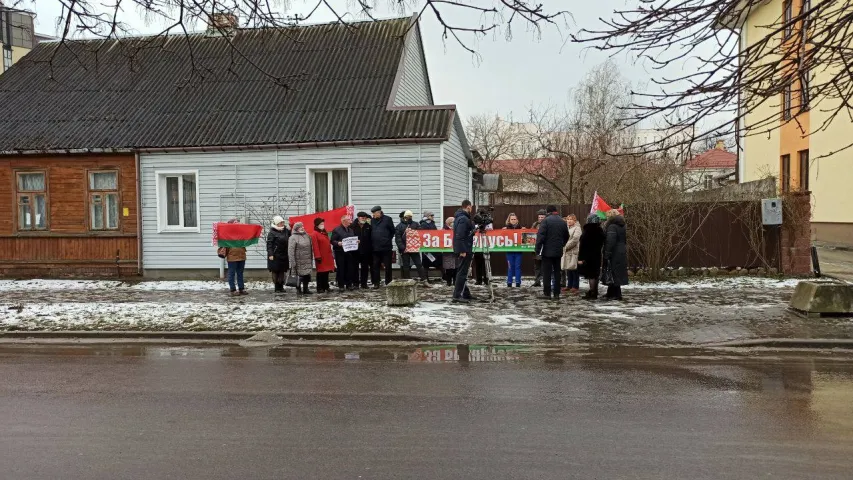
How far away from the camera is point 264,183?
55.9 ft

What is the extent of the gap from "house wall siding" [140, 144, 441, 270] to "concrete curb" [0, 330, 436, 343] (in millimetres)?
6974

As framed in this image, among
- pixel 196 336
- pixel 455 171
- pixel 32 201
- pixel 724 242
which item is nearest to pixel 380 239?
pixel 455 171

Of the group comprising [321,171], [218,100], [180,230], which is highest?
[218,100]

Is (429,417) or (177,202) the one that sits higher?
(177,202)

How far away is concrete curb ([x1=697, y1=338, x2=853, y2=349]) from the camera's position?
Result: 8.51 meters

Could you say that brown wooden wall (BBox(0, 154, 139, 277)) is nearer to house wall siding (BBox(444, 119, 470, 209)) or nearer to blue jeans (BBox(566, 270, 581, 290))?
house wall siding (BBox(444, 119, 470, 209))

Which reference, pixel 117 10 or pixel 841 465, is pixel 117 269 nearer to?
pixel 117 10

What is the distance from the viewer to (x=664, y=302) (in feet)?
38.5

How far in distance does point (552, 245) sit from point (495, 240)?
2.59m

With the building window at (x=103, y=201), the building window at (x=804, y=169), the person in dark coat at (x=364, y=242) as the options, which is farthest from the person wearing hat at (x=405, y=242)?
the building window at (x=804, y=169)

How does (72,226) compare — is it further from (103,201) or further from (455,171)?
(455,171)

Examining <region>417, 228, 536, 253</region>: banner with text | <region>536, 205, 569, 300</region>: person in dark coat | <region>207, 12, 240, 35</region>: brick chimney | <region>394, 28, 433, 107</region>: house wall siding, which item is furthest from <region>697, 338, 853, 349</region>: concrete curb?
<region>394, 28, 433, 107</region>: house wall siding

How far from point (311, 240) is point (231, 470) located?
31.5 feet

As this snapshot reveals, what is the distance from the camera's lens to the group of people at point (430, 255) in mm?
12070
